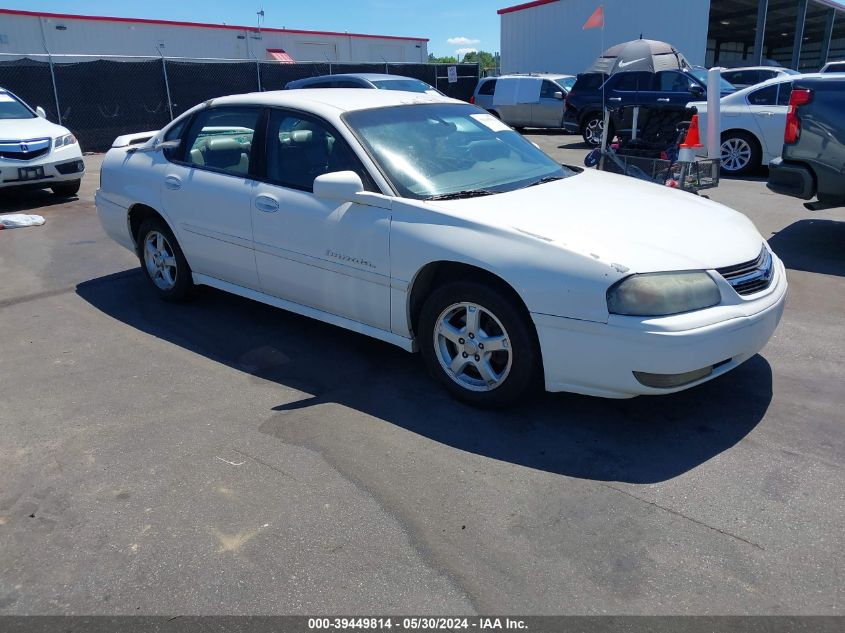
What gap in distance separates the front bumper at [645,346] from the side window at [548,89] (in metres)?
16.9

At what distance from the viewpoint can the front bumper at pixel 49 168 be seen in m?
9.52

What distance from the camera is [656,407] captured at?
379cm

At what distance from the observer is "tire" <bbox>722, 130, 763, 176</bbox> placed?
11.1m

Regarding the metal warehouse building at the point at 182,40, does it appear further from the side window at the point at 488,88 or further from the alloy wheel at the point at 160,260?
the alloy wheel at the point at 160,260

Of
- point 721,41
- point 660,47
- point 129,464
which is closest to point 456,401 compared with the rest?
point 129,464

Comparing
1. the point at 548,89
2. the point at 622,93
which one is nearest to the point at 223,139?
the point at 622,93

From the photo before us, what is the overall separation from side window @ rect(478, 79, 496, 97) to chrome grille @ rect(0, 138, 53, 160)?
13.7 metres

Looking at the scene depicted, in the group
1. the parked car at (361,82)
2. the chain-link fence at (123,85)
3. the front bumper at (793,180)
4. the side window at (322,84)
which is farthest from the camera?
the chain-link fence at (123,85)

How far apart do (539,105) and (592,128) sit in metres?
3.38

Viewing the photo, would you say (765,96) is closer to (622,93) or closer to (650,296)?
(622,93)

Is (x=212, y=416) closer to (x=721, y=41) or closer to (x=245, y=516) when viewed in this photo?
(x=245, y=516)

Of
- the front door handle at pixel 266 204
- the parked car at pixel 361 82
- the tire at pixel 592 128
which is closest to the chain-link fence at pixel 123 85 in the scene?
the parked car at pixel 361 82

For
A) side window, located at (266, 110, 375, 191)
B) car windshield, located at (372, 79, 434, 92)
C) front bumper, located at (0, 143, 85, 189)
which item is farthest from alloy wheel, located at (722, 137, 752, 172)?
front bumper, located at (0, 143, 85, 189)

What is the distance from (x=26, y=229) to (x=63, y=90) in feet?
31.0
